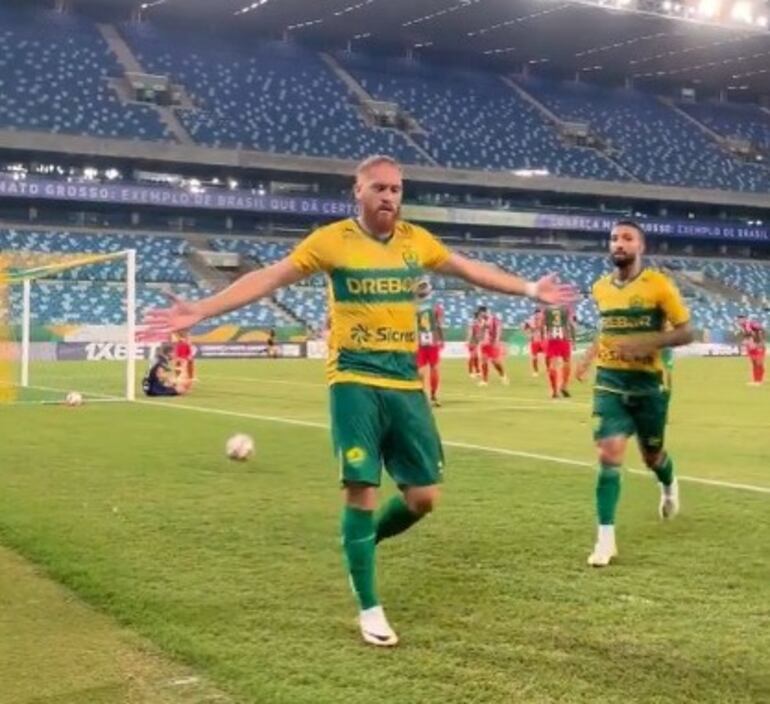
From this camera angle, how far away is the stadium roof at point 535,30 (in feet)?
177

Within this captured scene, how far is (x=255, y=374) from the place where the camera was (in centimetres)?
3225

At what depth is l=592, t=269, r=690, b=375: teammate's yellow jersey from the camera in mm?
7325

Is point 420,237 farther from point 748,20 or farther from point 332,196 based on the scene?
point 332,196

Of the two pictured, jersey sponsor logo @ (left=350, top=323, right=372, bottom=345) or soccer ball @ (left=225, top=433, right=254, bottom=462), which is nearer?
jersey sponsor logo @ (left=350, top=323, right=372, bottom=345)

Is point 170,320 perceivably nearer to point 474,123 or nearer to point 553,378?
point 553,378

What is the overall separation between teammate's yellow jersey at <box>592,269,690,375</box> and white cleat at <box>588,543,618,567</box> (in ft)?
3.85

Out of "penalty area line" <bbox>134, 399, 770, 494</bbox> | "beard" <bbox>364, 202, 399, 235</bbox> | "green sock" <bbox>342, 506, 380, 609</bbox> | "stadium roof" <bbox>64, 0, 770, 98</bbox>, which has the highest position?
"stadium roof" <bbox>64, 0, 770, 98</bbox>

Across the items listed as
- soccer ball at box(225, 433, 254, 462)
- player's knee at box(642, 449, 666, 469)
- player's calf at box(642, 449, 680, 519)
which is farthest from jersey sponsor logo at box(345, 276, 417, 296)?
soccer ball at box(225, 433, 254, 462)

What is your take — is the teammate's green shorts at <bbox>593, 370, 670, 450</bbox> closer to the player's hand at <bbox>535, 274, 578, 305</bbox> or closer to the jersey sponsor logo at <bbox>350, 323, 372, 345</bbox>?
the player's hand at <bbox>535, 274, 578, 305</bbox>

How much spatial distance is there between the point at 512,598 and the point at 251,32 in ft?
185

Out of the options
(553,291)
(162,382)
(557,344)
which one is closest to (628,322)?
(553,291)

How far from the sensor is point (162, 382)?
893 inches

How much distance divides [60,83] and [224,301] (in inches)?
1968

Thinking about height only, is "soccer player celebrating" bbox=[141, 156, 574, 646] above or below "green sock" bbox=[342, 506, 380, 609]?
above
